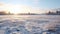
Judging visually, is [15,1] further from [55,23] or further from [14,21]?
[55,23]

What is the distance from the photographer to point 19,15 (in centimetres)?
127

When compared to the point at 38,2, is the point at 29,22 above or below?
below

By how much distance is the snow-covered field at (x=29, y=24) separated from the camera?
1.24 m

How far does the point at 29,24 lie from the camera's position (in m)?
1.26

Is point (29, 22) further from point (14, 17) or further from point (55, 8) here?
point (55, 8)

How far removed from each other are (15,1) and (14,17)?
0.73 ft

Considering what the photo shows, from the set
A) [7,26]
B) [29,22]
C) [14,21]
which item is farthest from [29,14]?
[7,26]

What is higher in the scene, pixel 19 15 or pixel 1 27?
pixel 19 15

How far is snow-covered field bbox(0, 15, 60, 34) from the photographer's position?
1.24m

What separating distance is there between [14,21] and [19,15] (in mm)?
106

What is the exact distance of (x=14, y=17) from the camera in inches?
49.9

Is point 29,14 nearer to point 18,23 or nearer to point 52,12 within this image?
Answer: point 18,23

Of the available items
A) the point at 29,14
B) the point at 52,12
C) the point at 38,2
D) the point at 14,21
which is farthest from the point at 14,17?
the point at 52,12

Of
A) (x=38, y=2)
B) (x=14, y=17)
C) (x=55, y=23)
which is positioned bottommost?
(x=55, y=23)
